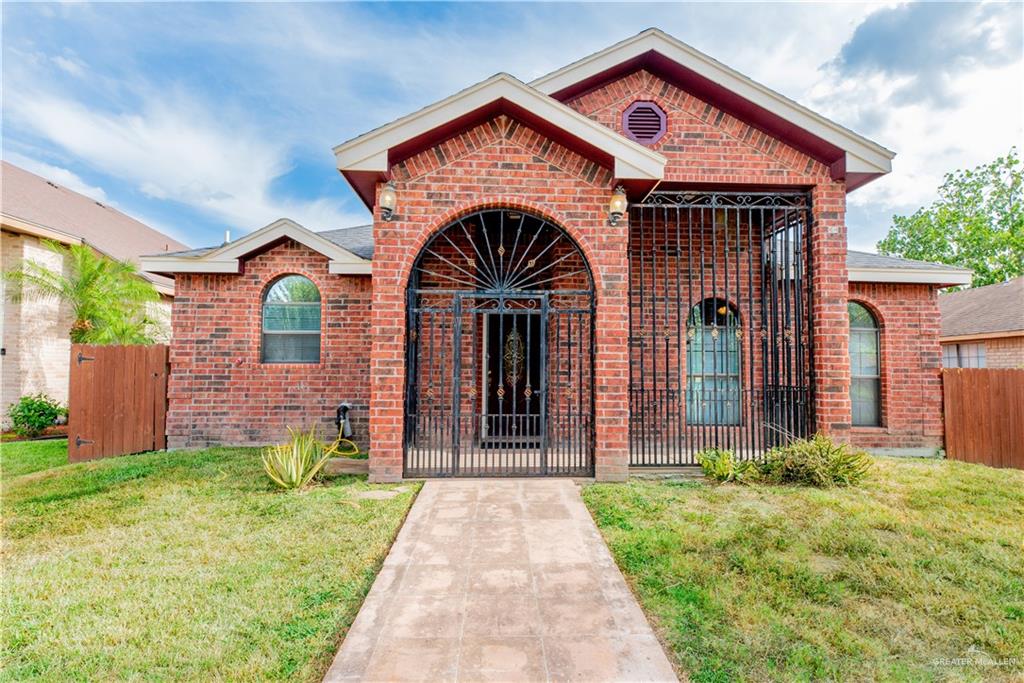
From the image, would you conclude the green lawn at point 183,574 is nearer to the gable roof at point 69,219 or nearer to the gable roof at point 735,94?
the gable roof at point 735,94

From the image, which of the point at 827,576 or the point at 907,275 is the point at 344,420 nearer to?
the point at 827,576

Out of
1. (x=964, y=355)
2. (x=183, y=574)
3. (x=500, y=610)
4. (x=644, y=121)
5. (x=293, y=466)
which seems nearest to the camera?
(x=500, y=610)

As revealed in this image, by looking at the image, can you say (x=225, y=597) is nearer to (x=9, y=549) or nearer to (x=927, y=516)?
(x=9, y=549)

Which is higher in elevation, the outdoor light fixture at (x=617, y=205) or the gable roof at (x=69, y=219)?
the gable roof at (x=69, y=219)

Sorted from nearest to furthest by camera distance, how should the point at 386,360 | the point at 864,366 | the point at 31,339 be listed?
the point at 386,360 → the point at 864,366 → the point at 31,339

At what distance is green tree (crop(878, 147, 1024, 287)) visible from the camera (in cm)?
2117

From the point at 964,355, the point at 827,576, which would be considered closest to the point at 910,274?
the point at 827,576

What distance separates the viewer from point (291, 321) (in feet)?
26.8

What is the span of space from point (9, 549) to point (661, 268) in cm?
830

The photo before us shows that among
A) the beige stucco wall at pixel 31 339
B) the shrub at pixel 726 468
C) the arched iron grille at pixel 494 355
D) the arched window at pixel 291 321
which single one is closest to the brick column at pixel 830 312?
the shrub at pixel 726 468

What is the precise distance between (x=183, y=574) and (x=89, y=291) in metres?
10.6

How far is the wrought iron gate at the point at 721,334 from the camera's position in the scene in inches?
248

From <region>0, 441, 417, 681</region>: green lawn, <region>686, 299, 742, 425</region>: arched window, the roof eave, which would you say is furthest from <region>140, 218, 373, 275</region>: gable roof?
the roof eave

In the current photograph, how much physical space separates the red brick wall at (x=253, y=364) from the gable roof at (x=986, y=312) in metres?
14.2
